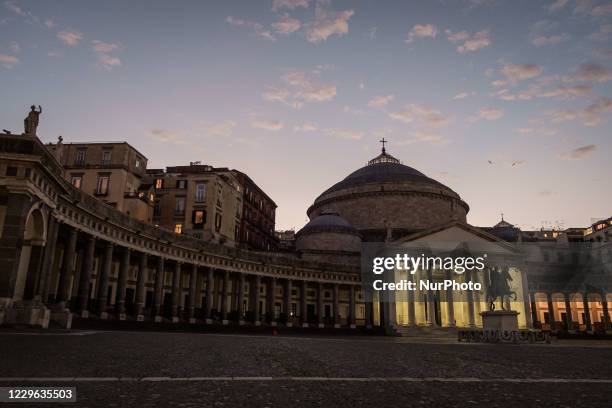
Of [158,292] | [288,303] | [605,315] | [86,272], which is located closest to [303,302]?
[288,303]

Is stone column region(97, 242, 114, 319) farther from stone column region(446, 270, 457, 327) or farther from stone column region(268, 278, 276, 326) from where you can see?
stone column region(446, 270, 457, 327)

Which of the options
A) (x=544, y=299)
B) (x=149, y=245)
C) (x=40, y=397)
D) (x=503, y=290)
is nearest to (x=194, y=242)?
(x=149, y=245)

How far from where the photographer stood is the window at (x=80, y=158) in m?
49.8

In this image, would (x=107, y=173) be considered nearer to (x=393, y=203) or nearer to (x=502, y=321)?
(x=502, y=321)

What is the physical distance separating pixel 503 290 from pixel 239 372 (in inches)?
1219

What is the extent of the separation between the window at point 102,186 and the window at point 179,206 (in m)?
9.29

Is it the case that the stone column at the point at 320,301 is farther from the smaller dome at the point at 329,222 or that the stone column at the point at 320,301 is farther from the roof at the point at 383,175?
the roof at the point at 383,175

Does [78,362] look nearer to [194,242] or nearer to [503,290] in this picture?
[503,290]

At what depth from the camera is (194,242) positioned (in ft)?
150

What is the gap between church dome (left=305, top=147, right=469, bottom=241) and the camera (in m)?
73.6

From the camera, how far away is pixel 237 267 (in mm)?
51844

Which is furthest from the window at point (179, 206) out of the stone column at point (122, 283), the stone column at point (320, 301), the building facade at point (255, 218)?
the stone column at point (320, 301)

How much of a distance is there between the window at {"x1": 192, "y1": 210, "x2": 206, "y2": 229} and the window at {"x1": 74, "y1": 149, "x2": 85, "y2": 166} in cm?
1376

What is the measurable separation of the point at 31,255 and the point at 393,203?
58.8m
